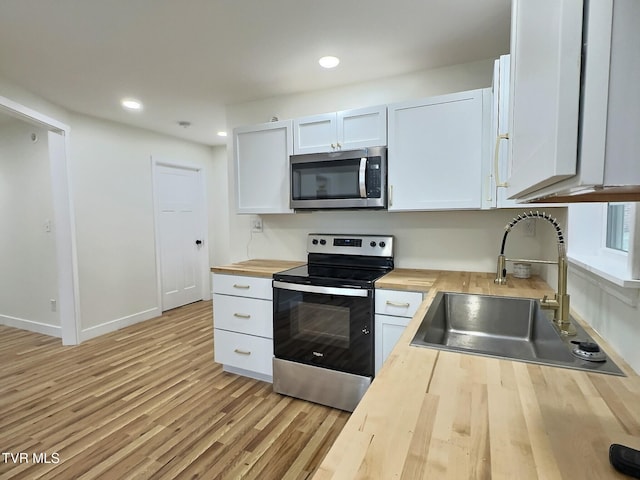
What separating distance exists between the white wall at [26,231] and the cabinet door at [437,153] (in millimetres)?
3646

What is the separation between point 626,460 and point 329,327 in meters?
1.70

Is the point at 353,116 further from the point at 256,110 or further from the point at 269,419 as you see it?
the point at 269,419

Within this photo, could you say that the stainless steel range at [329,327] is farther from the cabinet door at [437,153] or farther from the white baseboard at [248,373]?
the cabinet door at [437,153]

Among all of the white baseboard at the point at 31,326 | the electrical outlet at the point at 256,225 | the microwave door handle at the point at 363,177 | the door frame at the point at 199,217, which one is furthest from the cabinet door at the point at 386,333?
the white baseboard at the point at 31,326

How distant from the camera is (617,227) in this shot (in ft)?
4.21

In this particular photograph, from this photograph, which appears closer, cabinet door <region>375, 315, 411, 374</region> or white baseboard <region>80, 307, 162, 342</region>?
cabinet door <region>375, 315, 411, 374</region>

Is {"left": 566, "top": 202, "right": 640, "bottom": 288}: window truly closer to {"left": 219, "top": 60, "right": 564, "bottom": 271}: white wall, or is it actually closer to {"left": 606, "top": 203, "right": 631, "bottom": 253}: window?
{"left": 606, "top": 203, "right": 631, "bottom": 253}: window

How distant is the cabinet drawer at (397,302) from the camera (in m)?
1.92

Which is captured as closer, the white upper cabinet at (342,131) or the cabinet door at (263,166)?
the white upper cabinet at (342,131)

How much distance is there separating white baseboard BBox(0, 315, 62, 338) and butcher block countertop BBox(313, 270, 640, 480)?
4.21 m

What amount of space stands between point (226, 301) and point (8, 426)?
59.0 inches

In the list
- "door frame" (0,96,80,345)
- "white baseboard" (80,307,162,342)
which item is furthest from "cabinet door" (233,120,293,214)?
"white baseboard" (80,307,162,342)

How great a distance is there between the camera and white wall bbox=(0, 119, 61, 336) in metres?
3.66

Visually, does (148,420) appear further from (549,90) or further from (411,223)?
(549,90)
